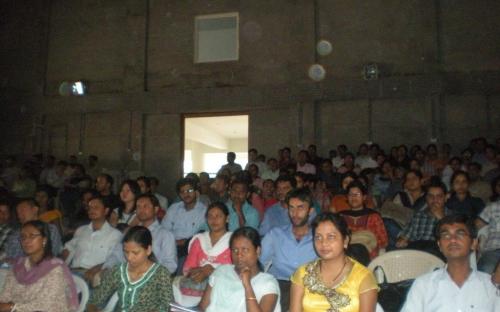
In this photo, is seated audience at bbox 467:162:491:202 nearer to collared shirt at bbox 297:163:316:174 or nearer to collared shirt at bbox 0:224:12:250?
collared shirt at bbox 297:163:316:174

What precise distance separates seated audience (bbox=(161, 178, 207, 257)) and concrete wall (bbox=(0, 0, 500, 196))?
16.8 feet

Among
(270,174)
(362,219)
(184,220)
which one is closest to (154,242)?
(184,220)

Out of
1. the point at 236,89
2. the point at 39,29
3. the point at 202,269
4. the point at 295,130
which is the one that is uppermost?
the point at 39,29

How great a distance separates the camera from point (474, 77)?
9.15 meters

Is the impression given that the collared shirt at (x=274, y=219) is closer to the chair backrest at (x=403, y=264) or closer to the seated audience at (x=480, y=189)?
the chair backrest at (x=403, y=264)

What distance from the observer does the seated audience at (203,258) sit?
3.51 meters

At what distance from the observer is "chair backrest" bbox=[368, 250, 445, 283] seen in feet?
11.3

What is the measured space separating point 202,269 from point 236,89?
23.0 feet

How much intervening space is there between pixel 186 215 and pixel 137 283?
1866 millimetres

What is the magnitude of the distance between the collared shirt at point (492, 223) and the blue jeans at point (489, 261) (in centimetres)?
33

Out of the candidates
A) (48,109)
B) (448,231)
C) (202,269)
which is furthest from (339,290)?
(48,109)

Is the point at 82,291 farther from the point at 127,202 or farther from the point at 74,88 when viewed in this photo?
the point at 74,88

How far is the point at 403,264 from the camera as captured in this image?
3.47 meters

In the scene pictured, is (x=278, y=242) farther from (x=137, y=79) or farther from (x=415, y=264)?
(x=137, y=79)
